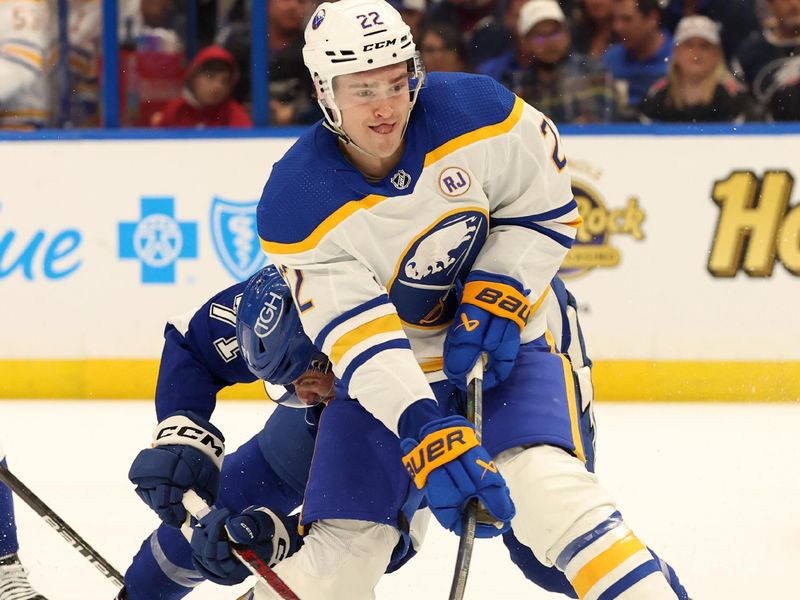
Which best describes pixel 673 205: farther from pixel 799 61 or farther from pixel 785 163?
pixel 799 61

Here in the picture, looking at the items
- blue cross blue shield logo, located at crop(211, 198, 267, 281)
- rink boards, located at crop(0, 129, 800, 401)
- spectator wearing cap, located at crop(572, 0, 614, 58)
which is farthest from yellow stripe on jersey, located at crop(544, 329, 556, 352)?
spectator wearing cap, located at crop(572, 0, 614, 58)

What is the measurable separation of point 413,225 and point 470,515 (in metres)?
0.49

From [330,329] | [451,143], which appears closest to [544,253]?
[451,143]

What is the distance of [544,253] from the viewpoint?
2.47m

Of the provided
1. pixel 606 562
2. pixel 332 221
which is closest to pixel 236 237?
pixel 332 221

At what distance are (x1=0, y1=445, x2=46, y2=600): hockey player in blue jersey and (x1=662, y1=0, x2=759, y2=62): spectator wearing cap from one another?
3253mm

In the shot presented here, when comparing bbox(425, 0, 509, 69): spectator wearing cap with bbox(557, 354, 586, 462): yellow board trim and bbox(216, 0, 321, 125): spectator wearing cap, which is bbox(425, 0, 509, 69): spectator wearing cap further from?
bbox(557, 354, 586, 462): yellow board trim

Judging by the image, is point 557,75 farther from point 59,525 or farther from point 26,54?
point 59,525

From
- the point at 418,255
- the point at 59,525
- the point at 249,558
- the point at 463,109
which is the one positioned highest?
the point at 463,109

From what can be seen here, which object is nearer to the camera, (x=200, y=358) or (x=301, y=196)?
(x=301, y=196)

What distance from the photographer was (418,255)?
2359 mm

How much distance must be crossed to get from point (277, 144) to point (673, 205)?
1.47 meters

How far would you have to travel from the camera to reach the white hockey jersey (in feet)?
7.48

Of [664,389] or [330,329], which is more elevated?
[330,329]
